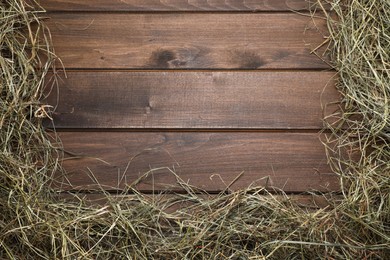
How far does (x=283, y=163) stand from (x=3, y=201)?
2.73 feet

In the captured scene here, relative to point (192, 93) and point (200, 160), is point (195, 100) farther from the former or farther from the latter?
point (200, 160)

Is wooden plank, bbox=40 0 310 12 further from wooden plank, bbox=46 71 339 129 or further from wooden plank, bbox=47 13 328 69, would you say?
wooden plank, bbox=46 71 339 129

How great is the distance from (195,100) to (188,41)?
0.63 ft

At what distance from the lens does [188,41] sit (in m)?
1.85

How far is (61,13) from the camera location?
188 cm

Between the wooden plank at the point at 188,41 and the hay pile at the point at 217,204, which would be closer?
the hay pile at the point at 217,204

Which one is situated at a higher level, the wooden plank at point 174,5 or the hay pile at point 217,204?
the wooden plank at point 174,5

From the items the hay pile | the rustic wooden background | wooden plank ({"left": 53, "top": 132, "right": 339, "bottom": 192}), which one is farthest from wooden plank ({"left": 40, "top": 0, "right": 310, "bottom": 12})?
wooden plank ({"left": 53, "top": 132, "right": 339, "bottom": 192})

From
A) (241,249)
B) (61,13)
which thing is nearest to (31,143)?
(61,13)

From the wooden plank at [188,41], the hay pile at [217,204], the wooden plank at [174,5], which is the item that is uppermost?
the wooden plank at [174,5]

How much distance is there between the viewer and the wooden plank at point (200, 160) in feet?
5.82

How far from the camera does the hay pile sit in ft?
5.54

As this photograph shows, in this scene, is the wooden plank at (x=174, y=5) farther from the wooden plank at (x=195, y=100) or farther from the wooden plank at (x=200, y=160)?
the wooden plank at (x=200, y=160)

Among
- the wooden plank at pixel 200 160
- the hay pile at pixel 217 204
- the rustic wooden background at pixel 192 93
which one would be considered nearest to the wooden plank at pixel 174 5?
the rustic wooden background at pixel 192 93
